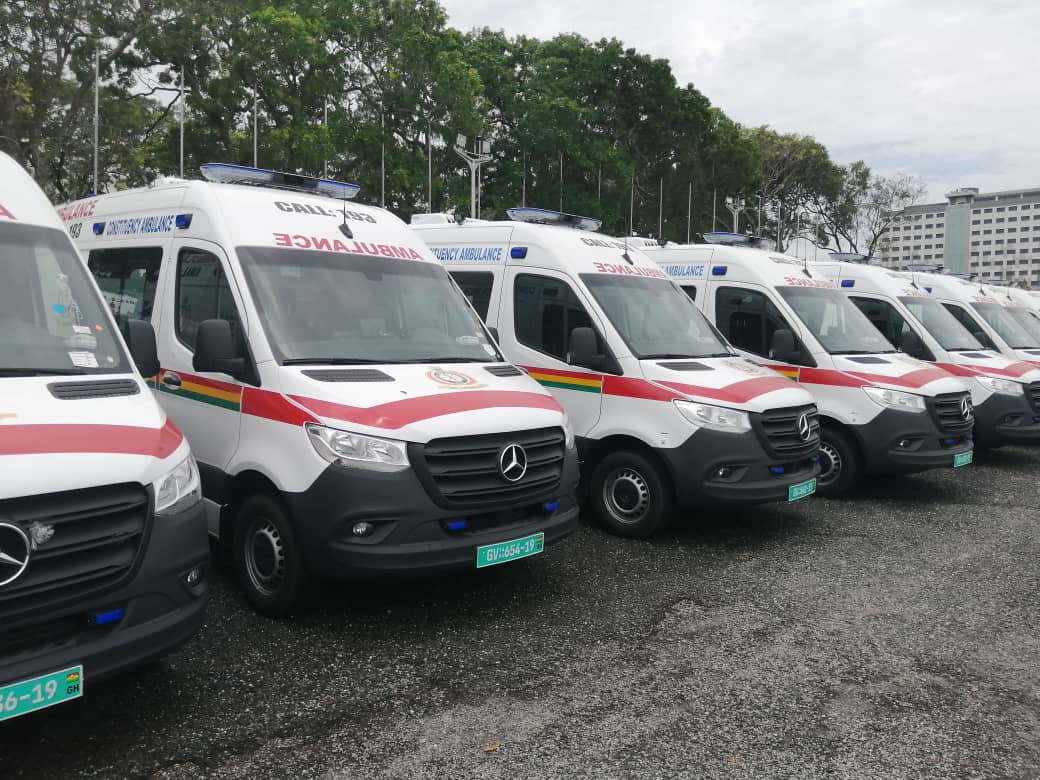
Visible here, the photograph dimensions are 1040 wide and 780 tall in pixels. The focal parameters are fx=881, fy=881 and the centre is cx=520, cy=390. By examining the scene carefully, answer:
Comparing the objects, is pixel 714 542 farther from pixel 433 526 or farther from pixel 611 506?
pixel 433 526

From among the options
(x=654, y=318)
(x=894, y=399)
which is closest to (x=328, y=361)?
(x=654, y=318)

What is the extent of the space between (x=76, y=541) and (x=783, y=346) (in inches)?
264

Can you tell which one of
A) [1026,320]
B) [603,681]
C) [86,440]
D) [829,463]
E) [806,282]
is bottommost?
[603,681]

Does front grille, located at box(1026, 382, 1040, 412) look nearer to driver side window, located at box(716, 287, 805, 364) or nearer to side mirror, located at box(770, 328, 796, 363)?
driver side window, located at box(716, 287, 805, 364)

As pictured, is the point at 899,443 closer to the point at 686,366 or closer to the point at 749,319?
the point at 749,319

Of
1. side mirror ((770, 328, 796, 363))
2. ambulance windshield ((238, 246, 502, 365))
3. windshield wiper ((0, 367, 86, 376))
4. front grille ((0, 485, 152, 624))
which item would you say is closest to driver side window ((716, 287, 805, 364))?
side mirror ((770, 328, 796, 363))

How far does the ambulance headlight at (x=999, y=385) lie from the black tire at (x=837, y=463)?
312 cm

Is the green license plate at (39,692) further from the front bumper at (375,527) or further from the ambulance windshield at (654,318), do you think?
the ambulance windshield at (654,318)

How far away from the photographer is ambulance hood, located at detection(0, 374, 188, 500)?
303cm

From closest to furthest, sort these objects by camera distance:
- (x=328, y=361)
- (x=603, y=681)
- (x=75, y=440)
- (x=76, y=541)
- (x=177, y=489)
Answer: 1. (x=76, y=541)
2. (x=75, y=440)
3. (x=177, y=489)
4. (x=603, y=681)
5. (x=328, y=361)

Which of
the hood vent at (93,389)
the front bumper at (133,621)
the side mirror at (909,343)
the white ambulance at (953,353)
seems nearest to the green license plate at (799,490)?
the side mirror at (909,343)

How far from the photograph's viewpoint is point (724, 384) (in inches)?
264

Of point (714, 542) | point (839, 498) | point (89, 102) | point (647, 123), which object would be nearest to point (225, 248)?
point (714, 542)

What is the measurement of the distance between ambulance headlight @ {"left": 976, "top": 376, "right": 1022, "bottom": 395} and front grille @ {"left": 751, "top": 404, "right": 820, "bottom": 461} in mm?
4642
